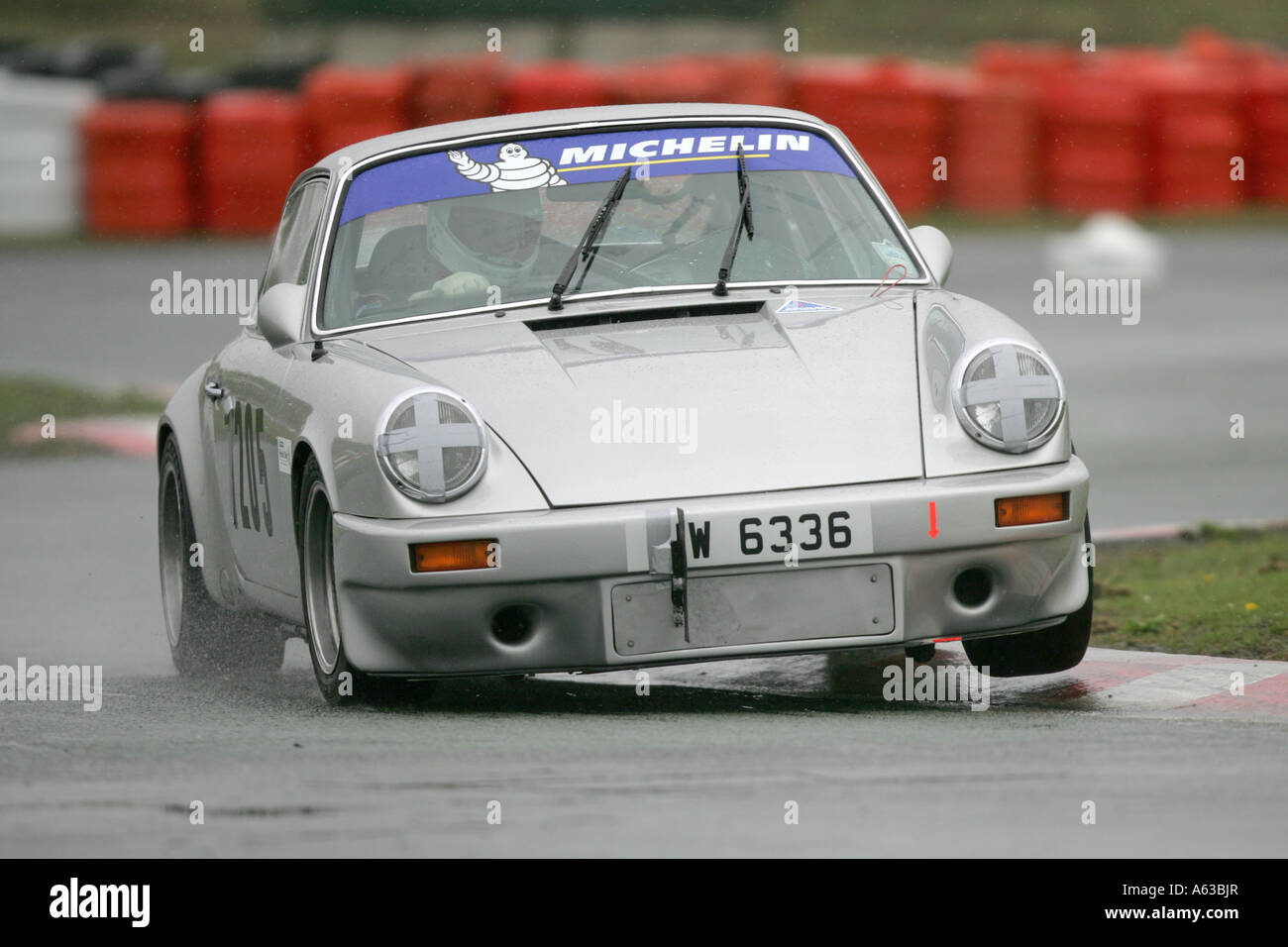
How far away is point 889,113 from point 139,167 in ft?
27.1

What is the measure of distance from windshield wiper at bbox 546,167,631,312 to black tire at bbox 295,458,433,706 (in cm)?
85

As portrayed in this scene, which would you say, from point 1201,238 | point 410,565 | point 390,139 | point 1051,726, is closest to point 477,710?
point 410,565

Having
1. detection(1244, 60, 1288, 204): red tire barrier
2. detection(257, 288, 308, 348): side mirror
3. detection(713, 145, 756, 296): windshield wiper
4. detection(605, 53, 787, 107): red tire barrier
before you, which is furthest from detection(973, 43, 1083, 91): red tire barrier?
detection(257, 288, 308, 348): side mirror

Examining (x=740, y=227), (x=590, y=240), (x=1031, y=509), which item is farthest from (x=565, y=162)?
(x=1031, y=509)

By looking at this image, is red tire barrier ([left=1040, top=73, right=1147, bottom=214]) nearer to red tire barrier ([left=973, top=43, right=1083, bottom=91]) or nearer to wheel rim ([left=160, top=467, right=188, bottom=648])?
red tire barrier ([left=973, top=43, right=1083, bottom=91])

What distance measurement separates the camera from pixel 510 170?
6785 mm

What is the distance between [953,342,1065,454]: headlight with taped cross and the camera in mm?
5723

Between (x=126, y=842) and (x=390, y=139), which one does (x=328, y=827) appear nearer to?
(x=126, y=842)

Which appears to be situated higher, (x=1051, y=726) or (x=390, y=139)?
(x=390, y=139)

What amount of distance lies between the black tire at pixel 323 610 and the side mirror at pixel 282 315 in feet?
1.85

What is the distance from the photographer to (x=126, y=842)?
175 inches

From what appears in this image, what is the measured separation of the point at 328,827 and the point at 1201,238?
22.7 metres

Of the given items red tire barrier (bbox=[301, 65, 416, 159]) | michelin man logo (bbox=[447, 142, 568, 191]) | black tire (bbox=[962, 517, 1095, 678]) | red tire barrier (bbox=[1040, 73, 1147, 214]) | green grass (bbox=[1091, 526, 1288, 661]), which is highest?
red tire barrier (bbox=[301, 65, 416, 159])
